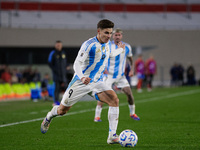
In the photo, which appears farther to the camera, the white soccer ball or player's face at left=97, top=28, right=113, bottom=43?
player's face at left=97, top=28, right=113, bottom=43

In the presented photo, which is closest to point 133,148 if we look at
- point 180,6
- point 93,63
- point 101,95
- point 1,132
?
point 101,95

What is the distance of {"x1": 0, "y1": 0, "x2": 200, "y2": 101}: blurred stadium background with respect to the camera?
127 ft

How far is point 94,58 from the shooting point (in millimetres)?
7434

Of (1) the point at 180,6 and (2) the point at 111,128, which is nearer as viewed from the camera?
(2) the point at 111,128

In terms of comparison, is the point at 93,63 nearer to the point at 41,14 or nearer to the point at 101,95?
the point at 101,95

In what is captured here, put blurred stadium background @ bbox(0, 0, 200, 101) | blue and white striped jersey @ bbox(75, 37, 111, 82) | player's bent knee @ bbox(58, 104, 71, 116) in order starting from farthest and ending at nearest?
blurred stadium background @ bbox(0, 0, 200, 101) → player's bent knee @ bbox(58, 104, 71, 116) → blue and white striped jersey @ bbox(75, 37, 111, 82)

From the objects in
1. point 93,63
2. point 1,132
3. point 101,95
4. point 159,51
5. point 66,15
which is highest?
point 66,15

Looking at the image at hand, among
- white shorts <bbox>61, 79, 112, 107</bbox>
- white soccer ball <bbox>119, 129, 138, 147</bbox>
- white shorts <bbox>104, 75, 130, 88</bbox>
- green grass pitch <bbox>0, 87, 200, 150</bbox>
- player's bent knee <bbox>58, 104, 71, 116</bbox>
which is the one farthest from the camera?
white shorts <bbox>104, 75, 130, 88</bbox>

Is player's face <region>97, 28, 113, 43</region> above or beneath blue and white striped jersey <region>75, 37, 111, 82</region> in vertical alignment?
above

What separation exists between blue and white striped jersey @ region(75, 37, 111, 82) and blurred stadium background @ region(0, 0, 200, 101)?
29.9 m

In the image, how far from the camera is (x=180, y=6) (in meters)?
45.4

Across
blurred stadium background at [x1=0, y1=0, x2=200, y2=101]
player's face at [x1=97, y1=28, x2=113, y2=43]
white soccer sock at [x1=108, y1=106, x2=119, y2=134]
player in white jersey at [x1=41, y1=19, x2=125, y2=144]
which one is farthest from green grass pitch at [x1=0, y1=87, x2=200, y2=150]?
blurred stadium background at [x1=0, y1=0, x2=200, y2=101]

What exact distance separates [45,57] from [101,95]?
1307 inches

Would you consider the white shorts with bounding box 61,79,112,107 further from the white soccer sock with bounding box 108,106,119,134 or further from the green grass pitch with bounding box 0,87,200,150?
the green grass pitch with bounding box 0,87,200,150
